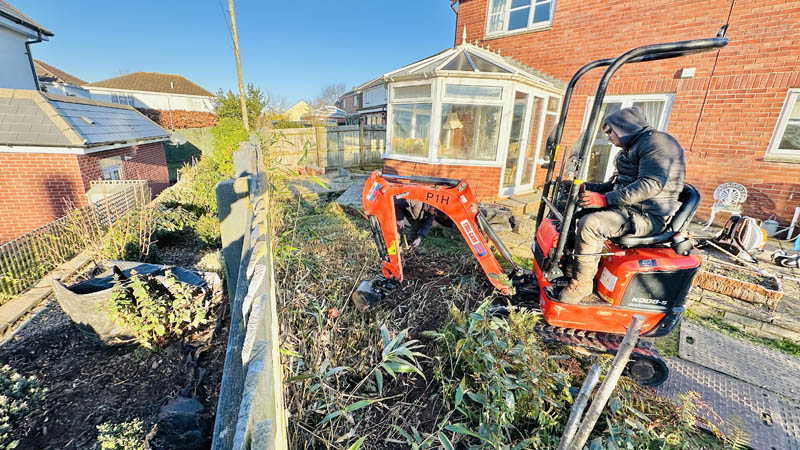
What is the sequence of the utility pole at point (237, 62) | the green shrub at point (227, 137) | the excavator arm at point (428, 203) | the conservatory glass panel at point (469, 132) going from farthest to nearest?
1. the utility pole at point (237, 62)
2. the green shrub at point (227, 137)
3. the conservatory glass panel at point (469, 132)
4. the excavator arm at point (428, 203)

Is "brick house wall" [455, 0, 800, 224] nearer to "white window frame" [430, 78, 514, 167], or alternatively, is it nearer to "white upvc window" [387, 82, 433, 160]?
"white window frame" [430, 78, 514, 167]

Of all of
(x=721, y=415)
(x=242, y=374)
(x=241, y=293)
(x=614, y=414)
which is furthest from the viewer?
(x=721, y=415)

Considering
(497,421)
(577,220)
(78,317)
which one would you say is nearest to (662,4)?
(577,220)

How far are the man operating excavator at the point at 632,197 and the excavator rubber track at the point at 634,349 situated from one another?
0.34 m

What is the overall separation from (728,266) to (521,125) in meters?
4.53

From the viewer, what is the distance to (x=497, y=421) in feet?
6.31

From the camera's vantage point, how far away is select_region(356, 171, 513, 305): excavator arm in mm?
3238

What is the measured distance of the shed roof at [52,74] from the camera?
25.1m

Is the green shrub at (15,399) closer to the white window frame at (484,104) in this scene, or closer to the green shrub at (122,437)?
the green shrub at (122,437)

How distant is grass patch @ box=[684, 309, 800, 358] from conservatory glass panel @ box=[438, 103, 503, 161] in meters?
4.54

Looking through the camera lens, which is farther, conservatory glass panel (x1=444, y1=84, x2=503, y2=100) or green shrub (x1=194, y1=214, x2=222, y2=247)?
conservatory glass panel (x1=444, y1=84, x2=503, y2=100)

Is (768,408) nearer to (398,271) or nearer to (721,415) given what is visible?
(721,415)

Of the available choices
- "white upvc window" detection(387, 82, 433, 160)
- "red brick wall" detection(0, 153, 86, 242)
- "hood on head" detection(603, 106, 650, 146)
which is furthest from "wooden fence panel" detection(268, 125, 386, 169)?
"hood on head" detection(603, 106, 650, 146)

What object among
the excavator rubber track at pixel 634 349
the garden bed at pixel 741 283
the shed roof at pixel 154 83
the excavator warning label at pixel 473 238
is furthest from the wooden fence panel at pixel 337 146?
the shed roof at pixel 154 83
